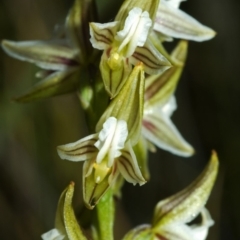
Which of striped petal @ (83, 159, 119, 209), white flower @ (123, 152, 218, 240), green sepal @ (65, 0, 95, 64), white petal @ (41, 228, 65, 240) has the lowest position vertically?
white flower @ (123, 152, 218, 240)

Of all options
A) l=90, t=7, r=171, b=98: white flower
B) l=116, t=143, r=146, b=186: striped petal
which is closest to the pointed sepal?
l=116, t=143, r=146, b=186: striped petal

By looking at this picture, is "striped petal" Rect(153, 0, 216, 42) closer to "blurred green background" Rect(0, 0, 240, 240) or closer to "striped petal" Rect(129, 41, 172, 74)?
"striped petal" Rect(129, 41, 172, 74)

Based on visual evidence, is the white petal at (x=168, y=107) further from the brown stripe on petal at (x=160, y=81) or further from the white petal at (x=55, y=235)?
the white petal at (x=55, y=235)

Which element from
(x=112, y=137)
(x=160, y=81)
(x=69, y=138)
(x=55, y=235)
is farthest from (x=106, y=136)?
(x=69, y=138)

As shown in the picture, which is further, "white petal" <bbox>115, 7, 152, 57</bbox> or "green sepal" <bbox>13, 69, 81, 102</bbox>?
"green sepal" <bbox>13, 69, 81, 102</bbox>

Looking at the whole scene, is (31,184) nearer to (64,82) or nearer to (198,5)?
(198,5)

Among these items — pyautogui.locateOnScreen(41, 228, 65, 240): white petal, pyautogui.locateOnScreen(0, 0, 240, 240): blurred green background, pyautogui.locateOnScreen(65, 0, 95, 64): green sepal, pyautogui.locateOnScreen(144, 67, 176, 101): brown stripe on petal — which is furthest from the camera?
pyautogui.locateOnScreen(0, 0, 240, 240): blurred green background
